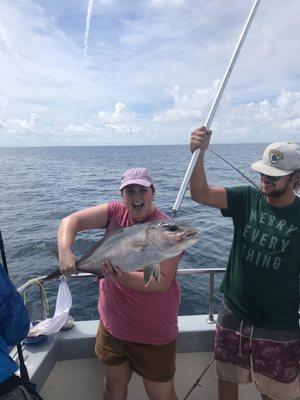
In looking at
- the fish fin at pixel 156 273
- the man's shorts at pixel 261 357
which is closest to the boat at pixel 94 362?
the man's shorts at pixel 261 357

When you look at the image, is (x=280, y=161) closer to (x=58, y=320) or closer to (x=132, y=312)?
(x=132, y=312)

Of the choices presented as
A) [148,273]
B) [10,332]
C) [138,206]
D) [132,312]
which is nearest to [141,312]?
[132,312]

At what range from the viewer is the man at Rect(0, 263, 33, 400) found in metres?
1.88

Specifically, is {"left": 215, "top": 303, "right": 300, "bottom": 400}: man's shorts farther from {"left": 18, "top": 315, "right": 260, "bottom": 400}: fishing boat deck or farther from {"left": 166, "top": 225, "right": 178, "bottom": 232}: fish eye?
{"left": 166, "top": 225, "right": 178, "bottom": 232}: fish eye

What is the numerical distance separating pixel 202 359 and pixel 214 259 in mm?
6542

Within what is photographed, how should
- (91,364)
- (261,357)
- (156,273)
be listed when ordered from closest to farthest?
(156,273), (261,357), (91,364)

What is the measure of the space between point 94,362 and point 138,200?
72.3 inches

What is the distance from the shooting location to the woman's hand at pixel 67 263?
283 cm

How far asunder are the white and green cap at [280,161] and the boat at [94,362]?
1.13 m

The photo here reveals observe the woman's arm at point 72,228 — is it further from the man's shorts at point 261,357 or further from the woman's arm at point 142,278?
the man's shorts at point 261,357

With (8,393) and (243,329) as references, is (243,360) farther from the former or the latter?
(8,393)

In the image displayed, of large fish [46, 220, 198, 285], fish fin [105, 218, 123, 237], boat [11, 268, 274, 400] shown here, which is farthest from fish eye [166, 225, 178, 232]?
boat [11, 268, 274, 400]

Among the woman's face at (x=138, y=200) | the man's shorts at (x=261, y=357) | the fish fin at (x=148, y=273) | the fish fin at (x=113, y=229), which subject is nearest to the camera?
the fish fin at (x=148, y=273)

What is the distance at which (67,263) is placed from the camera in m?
2.85
